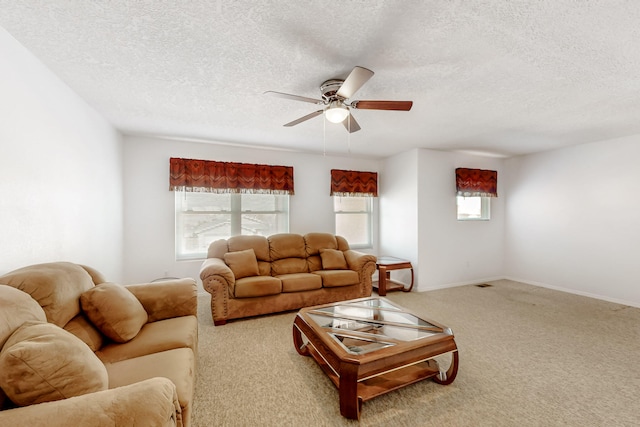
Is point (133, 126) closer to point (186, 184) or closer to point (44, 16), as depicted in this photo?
point (186, 184)

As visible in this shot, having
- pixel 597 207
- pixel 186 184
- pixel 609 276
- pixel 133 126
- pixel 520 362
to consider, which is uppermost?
pixel 133 126

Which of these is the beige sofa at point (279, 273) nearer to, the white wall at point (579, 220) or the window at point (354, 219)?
the window at point (354, 219)

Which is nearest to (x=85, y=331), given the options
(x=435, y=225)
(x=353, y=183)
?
→ (x=353, y=183)

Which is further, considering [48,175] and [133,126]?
[133,126]

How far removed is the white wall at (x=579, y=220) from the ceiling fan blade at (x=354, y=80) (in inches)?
181

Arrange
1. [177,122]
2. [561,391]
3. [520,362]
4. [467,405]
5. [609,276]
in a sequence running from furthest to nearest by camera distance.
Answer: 1. [609,276]
2. [177,122]
3. [520,362]
4. [561,391]
5. [467,405]

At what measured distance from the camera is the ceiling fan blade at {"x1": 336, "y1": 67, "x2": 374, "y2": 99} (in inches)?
65.6

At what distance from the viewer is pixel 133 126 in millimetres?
3383

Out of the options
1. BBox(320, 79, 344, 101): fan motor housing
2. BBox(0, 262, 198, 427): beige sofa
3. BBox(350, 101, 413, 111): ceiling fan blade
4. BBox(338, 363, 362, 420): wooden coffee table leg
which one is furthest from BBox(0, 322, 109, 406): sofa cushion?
BBox(350, 101, 413, 111): ceiling fan blade

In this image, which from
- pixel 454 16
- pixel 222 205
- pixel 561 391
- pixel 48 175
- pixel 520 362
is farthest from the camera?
pixel 222 205

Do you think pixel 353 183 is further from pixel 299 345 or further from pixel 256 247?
pixel 299 345

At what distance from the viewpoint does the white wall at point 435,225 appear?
4.49m

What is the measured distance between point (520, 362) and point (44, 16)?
4199 millimetres

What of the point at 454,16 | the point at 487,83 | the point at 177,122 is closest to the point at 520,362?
the point at 487,83
